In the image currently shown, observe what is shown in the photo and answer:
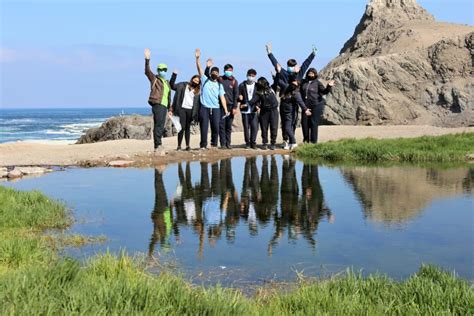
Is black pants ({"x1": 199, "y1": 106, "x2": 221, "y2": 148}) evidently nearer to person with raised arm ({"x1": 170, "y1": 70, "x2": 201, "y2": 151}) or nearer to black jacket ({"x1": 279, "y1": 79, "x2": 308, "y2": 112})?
person with raised arm ({"x1": 170, "y1": 70, "x2": 201, "y2": 151})

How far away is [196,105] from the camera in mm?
15820

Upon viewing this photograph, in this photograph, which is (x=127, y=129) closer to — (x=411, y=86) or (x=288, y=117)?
(x=411, y=86)

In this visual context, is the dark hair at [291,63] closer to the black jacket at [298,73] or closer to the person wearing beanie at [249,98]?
the black jacket at [298,73]

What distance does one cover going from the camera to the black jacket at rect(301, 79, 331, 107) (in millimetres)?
16250

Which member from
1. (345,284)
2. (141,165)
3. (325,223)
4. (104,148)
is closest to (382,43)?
(104,148)

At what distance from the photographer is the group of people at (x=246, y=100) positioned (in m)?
15.5

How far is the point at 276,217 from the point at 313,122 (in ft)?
30.2

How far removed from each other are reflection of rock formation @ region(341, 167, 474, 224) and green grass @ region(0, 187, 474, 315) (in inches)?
124

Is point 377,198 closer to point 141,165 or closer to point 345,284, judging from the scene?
point 345,284

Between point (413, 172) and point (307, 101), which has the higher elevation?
point (307, 101)

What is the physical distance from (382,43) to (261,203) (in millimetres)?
23660

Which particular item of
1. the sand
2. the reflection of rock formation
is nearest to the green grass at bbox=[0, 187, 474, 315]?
the reflection of rock formation

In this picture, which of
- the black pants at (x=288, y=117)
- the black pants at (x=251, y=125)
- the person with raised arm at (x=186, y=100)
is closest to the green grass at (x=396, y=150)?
the black pants at (x=288, y=117)

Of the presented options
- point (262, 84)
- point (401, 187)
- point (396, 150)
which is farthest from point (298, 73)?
point (401, 187)
